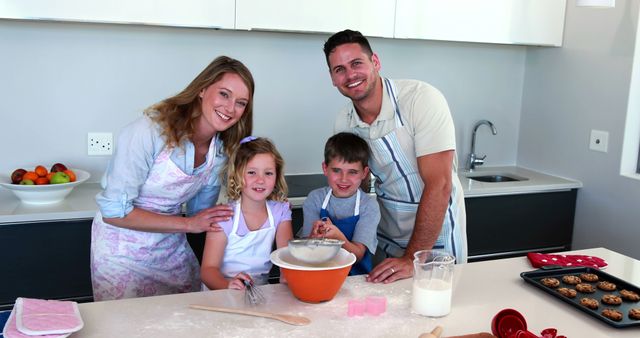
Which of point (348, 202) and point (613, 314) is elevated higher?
point (348, 202)

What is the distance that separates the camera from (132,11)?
225 cm

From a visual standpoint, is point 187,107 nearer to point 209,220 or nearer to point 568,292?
point 209,220

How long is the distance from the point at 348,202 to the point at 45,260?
1.13 metres

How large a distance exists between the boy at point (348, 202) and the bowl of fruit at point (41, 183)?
0.98 meters

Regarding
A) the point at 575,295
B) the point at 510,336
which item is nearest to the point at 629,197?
the point at 575,295

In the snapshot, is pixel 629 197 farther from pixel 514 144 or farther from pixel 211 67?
pixel 211 67

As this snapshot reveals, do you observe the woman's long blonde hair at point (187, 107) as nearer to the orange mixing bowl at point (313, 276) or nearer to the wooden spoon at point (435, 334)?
the orange mixing bowl at point (313, 276)

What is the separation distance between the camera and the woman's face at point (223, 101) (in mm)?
1693

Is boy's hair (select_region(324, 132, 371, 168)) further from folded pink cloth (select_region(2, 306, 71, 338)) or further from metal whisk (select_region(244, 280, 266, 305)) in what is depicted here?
folded pink cloth (select_region(2, 306, 71, 338))

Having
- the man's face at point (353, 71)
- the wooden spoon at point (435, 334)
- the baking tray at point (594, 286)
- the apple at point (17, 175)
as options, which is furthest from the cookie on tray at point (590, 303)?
the apple at point (17, 175)

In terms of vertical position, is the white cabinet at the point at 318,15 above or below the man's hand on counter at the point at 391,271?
above

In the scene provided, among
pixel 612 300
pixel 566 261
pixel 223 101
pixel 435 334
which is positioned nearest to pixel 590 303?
pixel 612 300

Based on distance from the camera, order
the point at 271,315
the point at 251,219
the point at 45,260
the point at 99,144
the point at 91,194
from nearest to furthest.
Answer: the point at 271,315 < the point at 251,219 < the point at 45,260 < the point at 91,194 < the point at 99,144

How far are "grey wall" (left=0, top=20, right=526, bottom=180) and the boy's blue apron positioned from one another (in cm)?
Answer: 106
